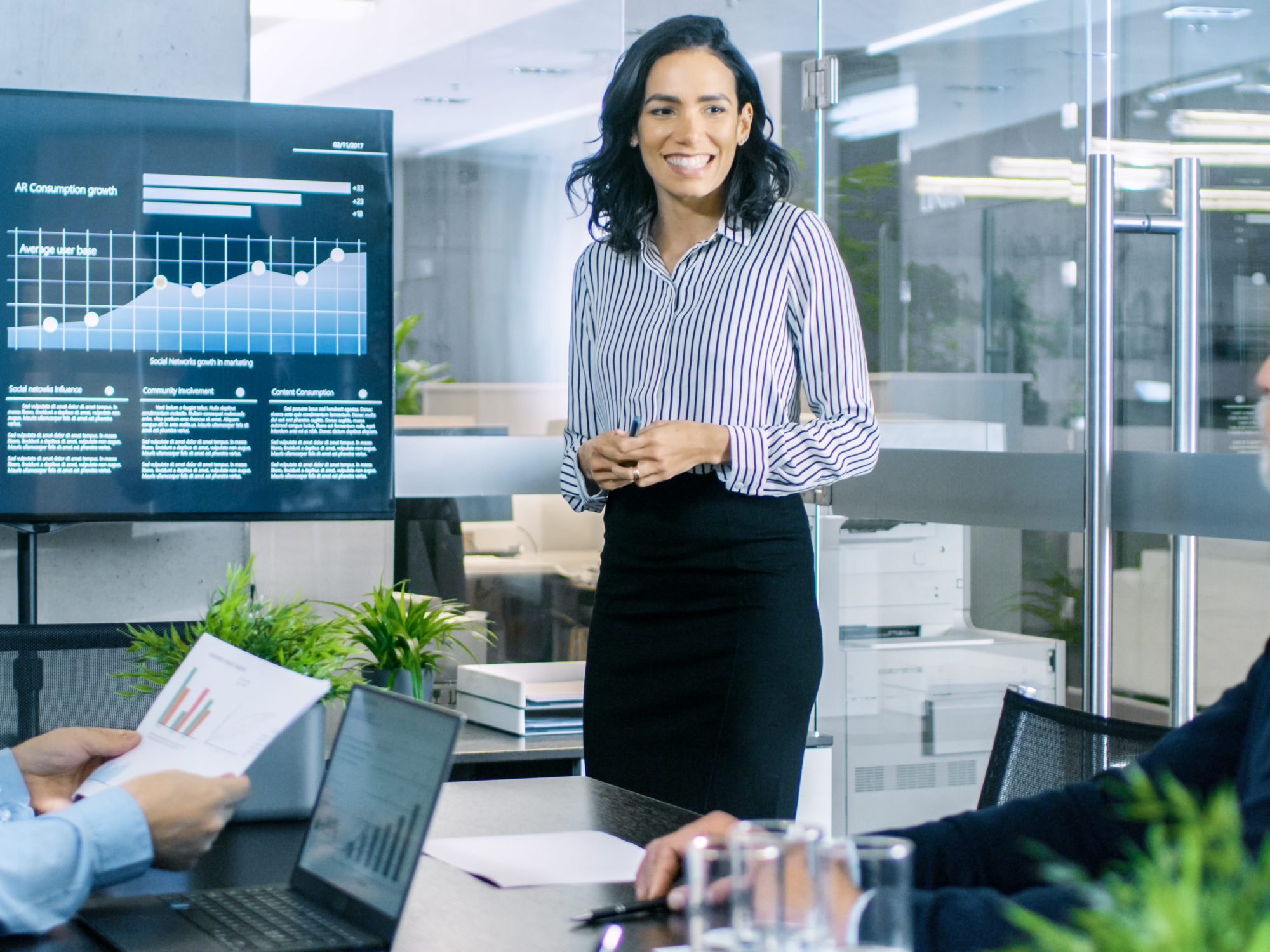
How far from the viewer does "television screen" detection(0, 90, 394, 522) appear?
271 centimetres

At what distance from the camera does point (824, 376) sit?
2.21 meters

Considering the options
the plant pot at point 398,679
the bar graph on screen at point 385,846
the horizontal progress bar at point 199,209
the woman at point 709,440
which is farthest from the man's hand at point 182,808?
the horizontal progress bar at point 199,209

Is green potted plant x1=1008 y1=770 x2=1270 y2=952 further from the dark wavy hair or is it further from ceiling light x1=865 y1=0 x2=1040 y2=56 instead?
ceiling light x1=865 y1=0 x2=1040 y2=56

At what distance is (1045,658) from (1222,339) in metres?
0.77

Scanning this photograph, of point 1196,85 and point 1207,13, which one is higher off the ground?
point 1207,13

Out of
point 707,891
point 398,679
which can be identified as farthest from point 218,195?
point 707,891

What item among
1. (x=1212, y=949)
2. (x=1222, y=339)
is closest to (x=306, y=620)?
(x=1212, y=949)

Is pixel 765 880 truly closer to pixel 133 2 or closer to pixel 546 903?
pixel 546 903

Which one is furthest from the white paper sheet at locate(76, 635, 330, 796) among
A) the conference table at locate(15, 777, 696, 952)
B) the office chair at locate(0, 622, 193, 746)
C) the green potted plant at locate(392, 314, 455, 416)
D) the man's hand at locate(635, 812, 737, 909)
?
the green potted plant at locate(392, 314, 455, 416)

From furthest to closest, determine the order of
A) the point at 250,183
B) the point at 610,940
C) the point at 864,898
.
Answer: the point at 250,183 < the point at 610,940 < the point at 864,898

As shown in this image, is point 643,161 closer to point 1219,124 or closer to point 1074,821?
point 1219,124

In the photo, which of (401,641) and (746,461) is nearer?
(746,461)

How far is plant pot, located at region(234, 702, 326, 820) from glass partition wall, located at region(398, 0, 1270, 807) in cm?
131

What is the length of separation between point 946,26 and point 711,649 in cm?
156
